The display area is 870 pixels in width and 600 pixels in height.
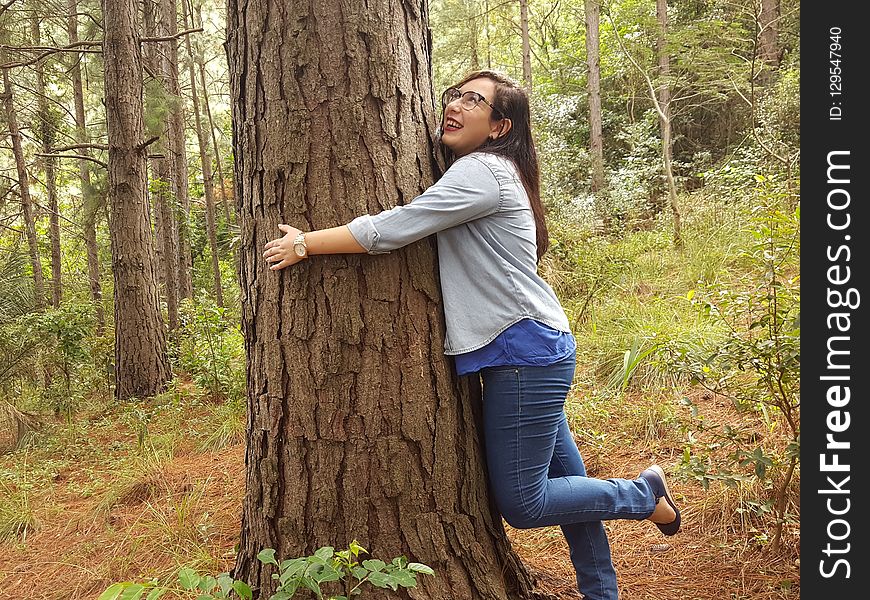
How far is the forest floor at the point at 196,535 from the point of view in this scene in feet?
9.11

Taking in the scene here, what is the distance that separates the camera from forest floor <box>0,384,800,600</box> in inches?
109

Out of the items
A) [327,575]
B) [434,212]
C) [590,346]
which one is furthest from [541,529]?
[590,346]

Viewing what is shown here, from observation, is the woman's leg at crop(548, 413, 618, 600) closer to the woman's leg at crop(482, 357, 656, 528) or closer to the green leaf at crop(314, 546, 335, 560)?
the woman's leg at crop(482, 357, 656, 528)

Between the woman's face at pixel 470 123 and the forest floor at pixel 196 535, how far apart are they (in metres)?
1.79

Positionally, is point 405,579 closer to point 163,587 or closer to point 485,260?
point 163,587

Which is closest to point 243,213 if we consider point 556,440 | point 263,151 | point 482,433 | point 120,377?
point 263,151

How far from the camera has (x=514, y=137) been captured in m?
2.38

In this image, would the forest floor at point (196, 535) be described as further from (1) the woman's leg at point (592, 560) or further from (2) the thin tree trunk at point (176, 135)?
(2) the thin tree trunk at point (176, 135)

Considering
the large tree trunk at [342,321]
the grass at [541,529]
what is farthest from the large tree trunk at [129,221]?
the large tree trunk at [342,321]

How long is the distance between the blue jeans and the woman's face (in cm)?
84

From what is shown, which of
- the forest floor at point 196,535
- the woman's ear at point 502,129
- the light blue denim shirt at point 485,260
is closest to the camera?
the light blue denim shirt at point 485,260

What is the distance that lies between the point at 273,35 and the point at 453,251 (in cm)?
93

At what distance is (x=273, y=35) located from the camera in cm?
211

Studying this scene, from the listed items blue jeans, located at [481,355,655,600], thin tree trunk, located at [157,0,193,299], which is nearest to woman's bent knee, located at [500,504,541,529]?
blue jeans, located at [481,355,655,600]
